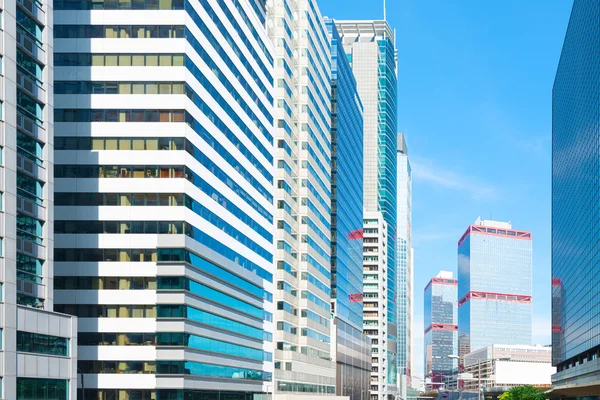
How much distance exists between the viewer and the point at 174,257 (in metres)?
85.8

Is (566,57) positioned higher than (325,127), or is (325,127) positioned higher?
(566,57)

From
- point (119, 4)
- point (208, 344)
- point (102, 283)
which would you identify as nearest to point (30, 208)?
point (102, 283)

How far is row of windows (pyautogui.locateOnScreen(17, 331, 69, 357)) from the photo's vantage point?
6172 centimetres

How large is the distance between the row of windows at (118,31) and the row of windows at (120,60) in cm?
181

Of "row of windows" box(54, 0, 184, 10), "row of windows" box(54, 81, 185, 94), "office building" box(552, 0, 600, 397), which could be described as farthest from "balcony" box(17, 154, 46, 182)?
"office building" box(552, 0, 600, 397)

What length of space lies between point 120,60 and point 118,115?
5.36 metres

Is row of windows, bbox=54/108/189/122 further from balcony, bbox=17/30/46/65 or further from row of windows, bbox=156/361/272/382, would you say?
row of windows, bbox=156/361/272/382

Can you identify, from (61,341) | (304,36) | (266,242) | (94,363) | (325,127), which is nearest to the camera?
(61,341)

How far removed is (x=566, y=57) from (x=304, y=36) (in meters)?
55.5

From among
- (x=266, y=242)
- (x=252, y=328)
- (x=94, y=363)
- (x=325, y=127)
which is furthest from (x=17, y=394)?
(x=325, y=127)

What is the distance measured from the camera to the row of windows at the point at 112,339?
84.2m

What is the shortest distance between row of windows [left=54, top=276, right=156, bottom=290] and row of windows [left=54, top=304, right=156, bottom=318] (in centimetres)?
166

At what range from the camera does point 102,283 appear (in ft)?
278

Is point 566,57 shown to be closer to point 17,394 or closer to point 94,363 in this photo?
point 94,363
